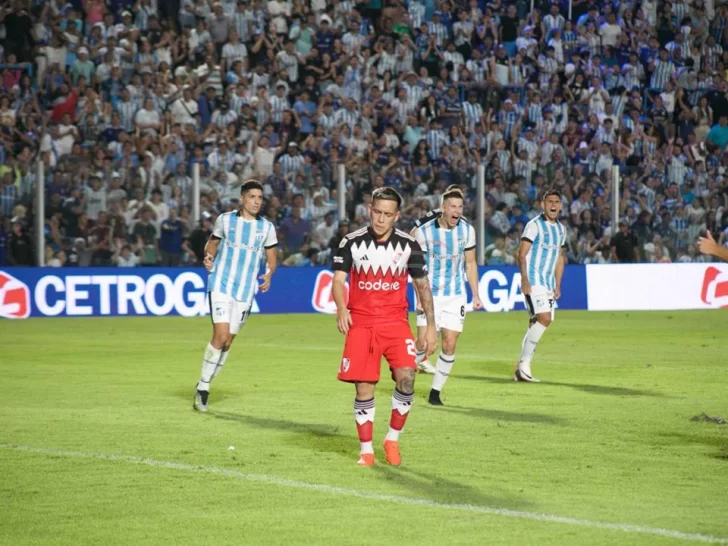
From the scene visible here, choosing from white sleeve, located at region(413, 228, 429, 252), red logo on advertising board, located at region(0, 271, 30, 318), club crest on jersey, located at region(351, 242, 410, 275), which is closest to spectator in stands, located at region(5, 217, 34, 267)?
red logo on advertising board, located at region(0, 271, 30, 318)

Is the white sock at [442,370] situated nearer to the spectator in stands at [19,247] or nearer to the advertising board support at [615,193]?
the spectator in stands at [19,247]

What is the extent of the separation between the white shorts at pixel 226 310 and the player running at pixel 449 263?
2.03 meters

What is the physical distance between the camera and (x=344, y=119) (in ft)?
87.2

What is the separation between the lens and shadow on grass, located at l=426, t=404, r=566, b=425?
36.4 ft

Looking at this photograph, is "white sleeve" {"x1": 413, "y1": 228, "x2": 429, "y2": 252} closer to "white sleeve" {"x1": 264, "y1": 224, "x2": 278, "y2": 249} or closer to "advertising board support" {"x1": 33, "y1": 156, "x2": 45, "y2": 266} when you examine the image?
"white sleeve" {"x1": 264, "y1": 224, "x2": 278, "y2": 249}

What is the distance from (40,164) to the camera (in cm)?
2256

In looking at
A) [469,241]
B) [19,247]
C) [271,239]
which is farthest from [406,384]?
[19,247]

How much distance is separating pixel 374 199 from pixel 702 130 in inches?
938

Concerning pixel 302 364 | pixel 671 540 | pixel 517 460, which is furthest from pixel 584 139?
pixel 671 540

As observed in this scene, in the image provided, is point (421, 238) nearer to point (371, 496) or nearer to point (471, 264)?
point (471, 264)

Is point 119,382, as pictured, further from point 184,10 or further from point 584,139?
point 584,139

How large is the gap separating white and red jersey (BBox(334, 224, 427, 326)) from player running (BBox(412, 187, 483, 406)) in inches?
153

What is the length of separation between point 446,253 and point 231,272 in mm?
2645

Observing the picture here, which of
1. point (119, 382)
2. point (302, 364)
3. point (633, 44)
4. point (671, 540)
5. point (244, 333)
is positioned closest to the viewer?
point (671, 540)
